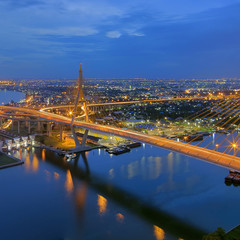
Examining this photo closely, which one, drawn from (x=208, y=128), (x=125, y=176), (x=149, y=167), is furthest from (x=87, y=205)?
(x=208, y=128)

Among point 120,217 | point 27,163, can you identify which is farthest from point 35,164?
point 120,217

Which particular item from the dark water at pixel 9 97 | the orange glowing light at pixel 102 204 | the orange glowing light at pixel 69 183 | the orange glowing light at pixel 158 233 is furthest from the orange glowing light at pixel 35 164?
the dark water at pixel 9 97

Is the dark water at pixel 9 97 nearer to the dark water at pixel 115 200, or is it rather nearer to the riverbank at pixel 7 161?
the riverbank at pixel 7 161

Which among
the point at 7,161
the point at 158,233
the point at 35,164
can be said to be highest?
the point at 7,161

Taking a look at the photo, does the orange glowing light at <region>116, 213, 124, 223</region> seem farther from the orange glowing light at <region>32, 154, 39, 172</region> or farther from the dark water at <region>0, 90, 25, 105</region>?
the dark water at <region>0, 90, 25, 105</region>

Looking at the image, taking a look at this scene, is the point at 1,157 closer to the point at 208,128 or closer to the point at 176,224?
the point at 176,224

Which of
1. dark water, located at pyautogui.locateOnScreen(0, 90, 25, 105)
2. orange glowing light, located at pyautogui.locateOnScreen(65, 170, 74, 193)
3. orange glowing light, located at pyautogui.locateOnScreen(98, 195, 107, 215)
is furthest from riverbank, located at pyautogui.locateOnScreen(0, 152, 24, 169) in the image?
dark water, located at pyautogui.locateOnScreen(0, 90, 25, 105)

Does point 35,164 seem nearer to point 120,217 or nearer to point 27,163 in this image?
point 27,163

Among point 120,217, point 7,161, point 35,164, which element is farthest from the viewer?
point 35,164
